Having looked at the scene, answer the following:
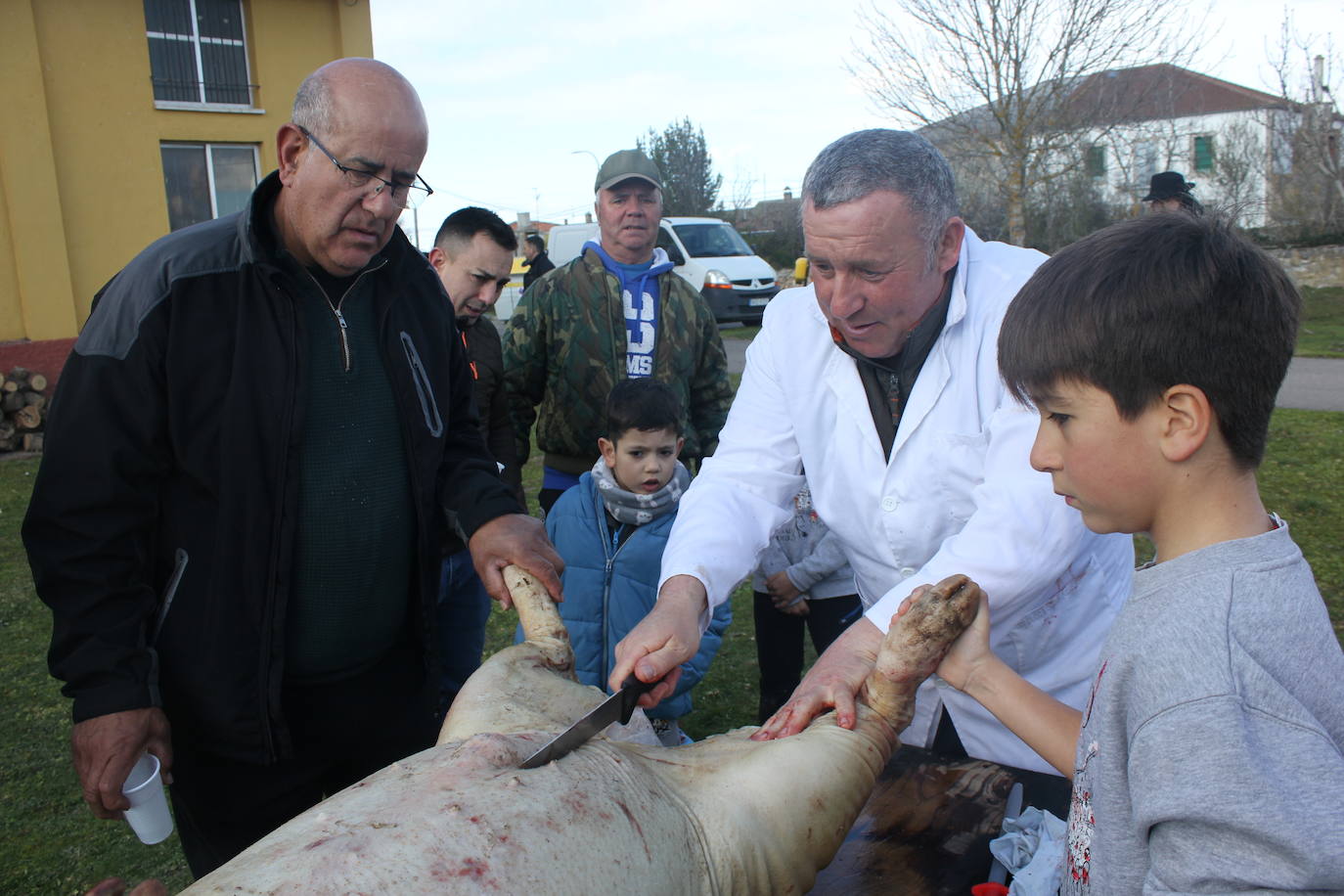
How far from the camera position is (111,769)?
1.93m

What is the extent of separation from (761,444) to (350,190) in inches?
45.4

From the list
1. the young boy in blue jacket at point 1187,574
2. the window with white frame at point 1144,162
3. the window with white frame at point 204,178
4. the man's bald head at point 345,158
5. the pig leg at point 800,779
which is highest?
the window with white frame at point 1144,162

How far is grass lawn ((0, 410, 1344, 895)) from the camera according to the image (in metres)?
3.38

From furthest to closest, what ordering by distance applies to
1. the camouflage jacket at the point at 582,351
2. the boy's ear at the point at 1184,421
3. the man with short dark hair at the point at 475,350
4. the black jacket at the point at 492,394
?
the camouflage jacket at the point at 582,351, the black jacket at the point at 492,394, the man with short dark hair at the point at 475,350, the boy's ear at the point at 1184,421

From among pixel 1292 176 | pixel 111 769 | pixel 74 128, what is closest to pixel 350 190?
pixel 111 769

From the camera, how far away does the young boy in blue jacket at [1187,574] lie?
1047mm

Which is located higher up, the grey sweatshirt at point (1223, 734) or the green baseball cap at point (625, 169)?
the green baseball cap at point (625, 169)

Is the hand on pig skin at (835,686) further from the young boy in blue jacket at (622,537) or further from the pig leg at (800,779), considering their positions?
the young boy in blue jacket at (622,537)

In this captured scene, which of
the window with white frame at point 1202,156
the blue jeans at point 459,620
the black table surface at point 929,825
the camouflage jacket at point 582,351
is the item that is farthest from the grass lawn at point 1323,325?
the black table surface at point 929,825

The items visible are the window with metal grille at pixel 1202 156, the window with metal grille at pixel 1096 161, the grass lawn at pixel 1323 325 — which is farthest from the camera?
the window with metal grille at pixel 1202 156

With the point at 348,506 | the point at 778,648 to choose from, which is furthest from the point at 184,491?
the point at 778,648

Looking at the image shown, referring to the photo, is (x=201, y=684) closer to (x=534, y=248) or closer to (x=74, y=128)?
(x=534, y=248)

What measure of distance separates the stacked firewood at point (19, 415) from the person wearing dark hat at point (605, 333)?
8.11 metres

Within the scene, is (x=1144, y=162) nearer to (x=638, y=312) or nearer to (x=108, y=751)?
(x=638, y=312)
